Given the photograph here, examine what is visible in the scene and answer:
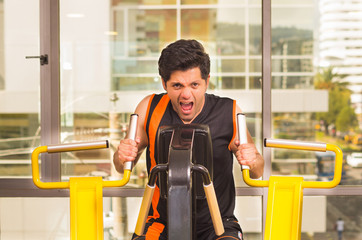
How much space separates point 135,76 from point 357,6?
5.52ft

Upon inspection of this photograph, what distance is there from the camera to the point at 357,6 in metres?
3.81

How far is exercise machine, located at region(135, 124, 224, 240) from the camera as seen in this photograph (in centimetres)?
161

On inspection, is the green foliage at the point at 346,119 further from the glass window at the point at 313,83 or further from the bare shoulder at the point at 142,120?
the bare shoulder at the point at 142,120

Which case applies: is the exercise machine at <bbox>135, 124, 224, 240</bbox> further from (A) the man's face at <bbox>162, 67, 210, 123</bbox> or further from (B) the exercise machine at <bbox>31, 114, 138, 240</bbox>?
(B) the exercise machine at <bbox>31, 114, 138, 240</bbox>

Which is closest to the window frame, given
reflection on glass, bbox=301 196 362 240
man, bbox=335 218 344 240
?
reflection on glass, bbox=301 196 362 240

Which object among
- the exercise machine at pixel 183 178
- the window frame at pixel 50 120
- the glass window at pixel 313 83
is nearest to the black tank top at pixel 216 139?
the exercise machine at pixel 183 178

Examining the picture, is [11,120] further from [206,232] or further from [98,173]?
[206,232]

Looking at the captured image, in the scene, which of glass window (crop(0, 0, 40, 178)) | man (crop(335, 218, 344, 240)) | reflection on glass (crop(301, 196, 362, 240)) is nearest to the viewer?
glass window (crop(0, 0, 40, 178))

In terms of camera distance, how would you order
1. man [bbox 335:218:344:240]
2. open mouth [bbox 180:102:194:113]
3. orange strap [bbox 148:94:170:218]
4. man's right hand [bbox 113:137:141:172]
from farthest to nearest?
man [bbox 335:218:344:240], orange strap [bbox 148:94:170:218], open mouth [bbox 180:102:194:113], man's right hand [bbox 113:137:141:172]

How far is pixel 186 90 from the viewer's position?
2.04 m

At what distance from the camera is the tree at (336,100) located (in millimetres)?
3922

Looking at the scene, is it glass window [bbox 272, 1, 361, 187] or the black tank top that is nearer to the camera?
the black tank top

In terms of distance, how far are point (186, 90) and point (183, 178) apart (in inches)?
20.4

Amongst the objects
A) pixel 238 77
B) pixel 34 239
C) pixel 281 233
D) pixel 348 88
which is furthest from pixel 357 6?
pixel 34 239
